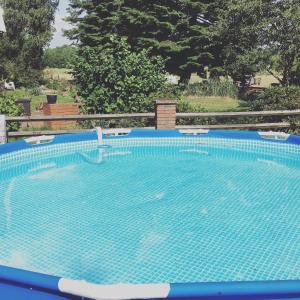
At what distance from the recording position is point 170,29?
104 ft

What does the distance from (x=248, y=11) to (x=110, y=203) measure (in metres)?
11.6

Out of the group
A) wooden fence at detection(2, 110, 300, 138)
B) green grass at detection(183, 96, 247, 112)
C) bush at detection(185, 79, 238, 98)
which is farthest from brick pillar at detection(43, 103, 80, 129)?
bush at detection(185, 79, 238, 98)

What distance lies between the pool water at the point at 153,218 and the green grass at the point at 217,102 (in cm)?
1344

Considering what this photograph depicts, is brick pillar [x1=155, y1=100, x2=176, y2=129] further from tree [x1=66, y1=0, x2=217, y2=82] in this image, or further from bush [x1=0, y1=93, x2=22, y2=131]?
tree [x1=66, y1=0, x2=217, y2=82]

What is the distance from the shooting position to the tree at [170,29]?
30859 mm

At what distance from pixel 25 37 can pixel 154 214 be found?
40439mm

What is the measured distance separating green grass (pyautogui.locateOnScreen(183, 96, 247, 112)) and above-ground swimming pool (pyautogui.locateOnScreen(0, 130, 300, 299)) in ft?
41.4

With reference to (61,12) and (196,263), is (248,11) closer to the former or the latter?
(196,263)

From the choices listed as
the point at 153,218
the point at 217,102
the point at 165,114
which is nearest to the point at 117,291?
the point at 153,218

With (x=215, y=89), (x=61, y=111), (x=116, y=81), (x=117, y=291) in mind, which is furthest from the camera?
(x=215, y=89)

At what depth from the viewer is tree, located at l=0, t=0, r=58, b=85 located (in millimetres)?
40406

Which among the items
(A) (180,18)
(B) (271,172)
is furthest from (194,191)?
(A) (180,18)

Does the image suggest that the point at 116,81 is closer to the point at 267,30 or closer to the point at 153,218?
the point at 267,30

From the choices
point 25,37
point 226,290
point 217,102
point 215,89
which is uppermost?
point 25,37
